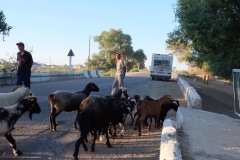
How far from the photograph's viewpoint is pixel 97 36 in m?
94.5

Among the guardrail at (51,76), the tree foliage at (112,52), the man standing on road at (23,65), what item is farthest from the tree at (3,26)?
the tree foliage at (112,52)

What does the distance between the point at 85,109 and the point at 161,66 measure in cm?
3247

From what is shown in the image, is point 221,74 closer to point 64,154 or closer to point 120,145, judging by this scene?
point 120,145

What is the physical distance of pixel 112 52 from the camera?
8325 centimetres

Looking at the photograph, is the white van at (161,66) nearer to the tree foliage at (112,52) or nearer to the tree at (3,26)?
the tree at (3,26)

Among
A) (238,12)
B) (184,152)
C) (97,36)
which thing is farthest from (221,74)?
A: (97,36)

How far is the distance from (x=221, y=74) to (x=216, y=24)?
3.41m

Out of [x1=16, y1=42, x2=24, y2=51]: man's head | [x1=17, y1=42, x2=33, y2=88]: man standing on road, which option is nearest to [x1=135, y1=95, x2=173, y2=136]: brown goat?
[x1=17, y1=42, x2=33, y2=88]: man standing on road

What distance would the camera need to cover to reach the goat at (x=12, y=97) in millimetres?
6830

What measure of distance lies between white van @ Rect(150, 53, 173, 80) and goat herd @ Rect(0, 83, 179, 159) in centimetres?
2867

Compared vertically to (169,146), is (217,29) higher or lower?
higher

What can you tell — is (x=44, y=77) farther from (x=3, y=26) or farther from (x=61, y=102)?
(x=61, y=102)

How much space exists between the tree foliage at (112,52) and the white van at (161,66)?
40808 millimetres

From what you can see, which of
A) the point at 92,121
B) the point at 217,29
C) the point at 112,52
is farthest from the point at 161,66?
the point at 112,52
